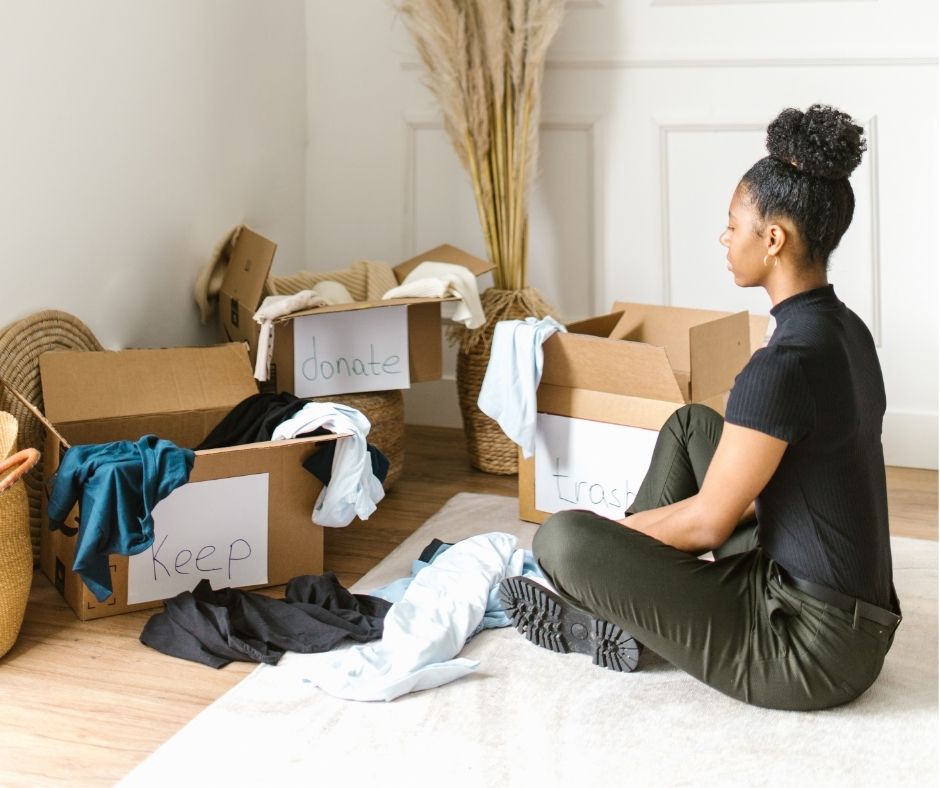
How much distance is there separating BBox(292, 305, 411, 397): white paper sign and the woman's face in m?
1.29

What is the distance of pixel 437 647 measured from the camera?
1.98m

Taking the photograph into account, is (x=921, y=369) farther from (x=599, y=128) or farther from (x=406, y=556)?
(x=406, y=556)

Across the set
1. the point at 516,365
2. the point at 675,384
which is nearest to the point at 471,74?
the point at 516,365

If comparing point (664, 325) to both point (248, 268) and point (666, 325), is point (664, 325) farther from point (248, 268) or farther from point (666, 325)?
point (248, 268)

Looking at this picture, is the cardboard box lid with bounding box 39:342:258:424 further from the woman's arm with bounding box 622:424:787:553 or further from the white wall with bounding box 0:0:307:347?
the woman's arm with bounding box 622:424:787:553

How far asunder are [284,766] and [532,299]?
5.94 feet

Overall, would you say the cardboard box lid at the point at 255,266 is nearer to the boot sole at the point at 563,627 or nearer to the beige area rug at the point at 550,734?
the boot sole at the point at 563,627

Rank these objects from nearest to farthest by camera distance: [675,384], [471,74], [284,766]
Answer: [284,766]
[675,384]
[471,74]

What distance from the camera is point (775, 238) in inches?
66.1

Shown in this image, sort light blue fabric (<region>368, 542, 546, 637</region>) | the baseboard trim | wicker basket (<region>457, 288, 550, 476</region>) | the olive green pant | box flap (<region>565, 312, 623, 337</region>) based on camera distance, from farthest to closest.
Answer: the baseboard trim → wicker basket (<region>457, 288, 550, 476</region>) → box flap (<region>565, 312, 623, 337</region>) → light blue fabric (<region>368, 542, 546, 637</region>) → the olive green pant

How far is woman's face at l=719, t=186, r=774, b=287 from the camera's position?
5.57ft

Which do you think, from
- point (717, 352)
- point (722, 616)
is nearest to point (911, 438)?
point (717, 352)

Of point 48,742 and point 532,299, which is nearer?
point 48,742

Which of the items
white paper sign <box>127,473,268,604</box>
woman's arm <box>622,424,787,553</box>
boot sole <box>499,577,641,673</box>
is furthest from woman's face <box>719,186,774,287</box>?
white paper sign <box>127,473,268,604</box>
